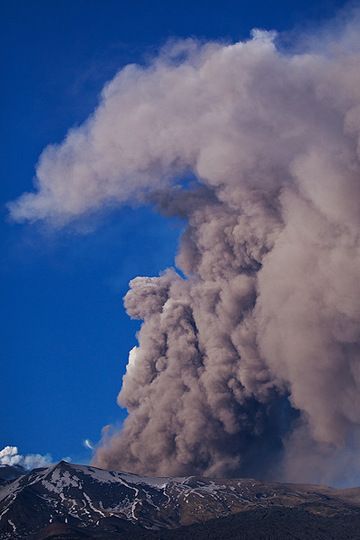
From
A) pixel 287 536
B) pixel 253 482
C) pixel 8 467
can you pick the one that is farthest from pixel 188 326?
pixel 8 467

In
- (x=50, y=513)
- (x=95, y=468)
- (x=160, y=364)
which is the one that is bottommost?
(x=50, y=513)

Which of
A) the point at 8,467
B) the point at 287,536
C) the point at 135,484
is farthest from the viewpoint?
the point at 8,467

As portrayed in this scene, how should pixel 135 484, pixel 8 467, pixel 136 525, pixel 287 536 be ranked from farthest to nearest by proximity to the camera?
pixel 8 467
pixel 135 484
pixel 136 525
pixel 287 536

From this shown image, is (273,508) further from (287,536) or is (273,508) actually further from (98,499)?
(98,499)

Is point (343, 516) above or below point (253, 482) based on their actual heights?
below

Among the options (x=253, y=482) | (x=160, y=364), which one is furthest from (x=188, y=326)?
(x=253, y=482)

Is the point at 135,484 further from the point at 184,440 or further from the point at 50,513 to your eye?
the point at 184,440

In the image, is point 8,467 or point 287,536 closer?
point 287,536
